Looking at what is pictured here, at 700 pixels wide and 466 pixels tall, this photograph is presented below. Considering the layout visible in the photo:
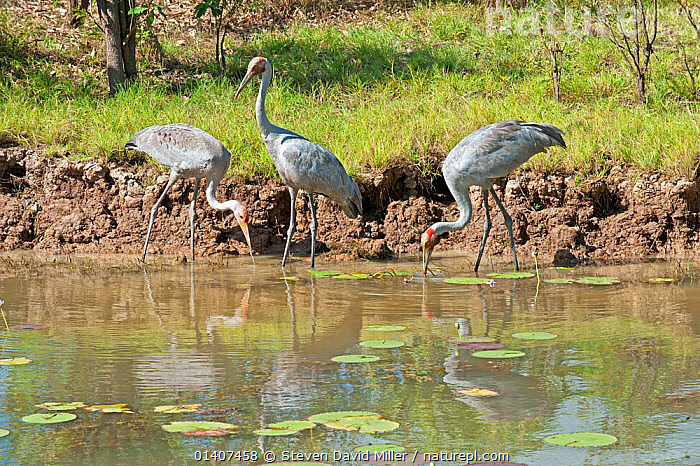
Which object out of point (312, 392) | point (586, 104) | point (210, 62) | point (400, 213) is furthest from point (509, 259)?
point (210, 62)

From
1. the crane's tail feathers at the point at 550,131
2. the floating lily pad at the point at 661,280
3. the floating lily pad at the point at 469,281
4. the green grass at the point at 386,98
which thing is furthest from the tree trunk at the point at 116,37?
the floating lily pad at the point at 661,280

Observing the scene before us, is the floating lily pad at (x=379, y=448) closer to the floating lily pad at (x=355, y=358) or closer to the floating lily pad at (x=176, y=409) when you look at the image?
the floating lily pad at (x=176, y=409)

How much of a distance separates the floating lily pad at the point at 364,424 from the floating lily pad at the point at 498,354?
1126 millimetres

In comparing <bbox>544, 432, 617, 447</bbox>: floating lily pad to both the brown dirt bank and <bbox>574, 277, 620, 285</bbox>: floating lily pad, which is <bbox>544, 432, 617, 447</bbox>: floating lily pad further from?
the brown dirt bank

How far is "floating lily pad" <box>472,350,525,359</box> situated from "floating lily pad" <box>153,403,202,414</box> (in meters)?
1.53

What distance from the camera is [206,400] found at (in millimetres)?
3686

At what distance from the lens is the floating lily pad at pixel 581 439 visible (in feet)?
→ 10.0

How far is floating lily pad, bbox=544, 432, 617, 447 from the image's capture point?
120 inches

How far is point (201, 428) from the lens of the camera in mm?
3236

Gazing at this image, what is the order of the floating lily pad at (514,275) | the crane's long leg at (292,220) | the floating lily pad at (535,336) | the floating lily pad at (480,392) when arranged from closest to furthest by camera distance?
1. the floating lily pad at (480,392)
2. the floating lily pad at (535,336)
3. the floating lily pad at (514,275)
4. the crane's long leg at (292,220)

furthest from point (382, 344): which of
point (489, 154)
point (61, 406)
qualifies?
point (489, 154)

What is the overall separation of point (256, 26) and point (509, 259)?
7574 mm

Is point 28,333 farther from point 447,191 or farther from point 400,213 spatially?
point 447,191

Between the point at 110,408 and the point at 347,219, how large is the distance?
5351 millimetres
